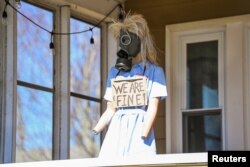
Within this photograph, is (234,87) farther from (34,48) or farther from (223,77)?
(34,48)

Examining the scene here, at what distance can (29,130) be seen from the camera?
4.91 meters

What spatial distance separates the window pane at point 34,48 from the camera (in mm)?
4922

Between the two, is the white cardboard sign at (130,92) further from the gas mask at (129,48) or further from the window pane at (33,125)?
the window pane at (33,125)

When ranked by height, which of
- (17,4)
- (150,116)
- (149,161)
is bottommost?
(149,161)

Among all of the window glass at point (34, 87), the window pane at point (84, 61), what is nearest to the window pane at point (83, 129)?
the window pane at point (84, 61)

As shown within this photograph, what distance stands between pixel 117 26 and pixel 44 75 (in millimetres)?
1123

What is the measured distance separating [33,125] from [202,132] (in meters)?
1.37

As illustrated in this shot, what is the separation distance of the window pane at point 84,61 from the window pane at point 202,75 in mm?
722

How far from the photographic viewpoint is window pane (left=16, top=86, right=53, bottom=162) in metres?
4.84

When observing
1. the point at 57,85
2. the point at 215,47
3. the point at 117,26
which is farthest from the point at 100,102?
the point at 117,26

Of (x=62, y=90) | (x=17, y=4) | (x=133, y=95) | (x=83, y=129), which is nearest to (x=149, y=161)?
(x=133, y=95)

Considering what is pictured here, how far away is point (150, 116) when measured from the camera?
3951 millimetres

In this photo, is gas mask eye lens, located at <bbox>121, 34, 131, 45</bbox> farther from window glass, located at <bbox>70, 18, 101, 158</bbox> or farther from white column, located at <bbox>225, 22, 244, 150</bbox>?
white column, located at <bbox>225, 22, 244, 150</bbox>

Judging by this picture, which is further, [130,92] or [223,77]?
[223,77]
